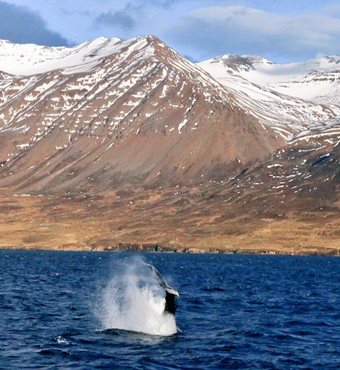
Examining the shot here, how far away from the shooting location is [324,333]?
61.8 meters

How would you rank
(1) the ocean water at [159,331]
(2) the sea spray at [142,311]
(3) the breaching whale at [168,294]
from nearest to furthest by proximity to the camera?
(1) the ocean water at [159,331] → (3) the breaching whale at [168,294] → (2) the sea spray at [142,311]

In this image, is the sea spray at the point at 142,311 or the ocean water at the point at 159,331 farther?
the sea spray at the point at 142,311

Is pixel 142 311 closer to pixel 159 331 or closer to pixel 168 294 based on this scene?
pixel 159 331

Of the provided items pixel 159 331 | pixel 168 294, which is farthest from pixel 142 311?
pixel 168 294

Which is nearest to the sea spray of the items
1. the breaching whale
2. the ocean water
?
the ocean water

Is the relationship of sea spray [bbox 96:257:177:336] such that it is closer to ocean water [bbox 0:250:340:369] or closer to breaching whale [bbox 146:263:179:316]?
ocean water [bbox 0:250:340:369]

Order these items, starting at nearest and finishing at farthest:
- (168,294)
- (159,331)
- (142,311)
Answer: (168,294) < (159,331) < (142,311)

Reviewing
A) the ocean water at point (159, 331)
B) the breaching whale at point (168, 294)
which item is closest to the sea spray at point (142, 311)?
the ocean water at point (159, 331)

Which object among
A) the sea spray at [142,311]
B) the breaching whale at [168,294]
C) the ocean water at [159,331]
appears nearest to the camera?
the ocean water at [159,331]

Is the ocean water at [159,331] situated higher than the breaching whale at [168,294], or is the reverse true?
the breaching whale at [168,294]

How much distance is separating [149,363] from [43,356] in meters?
6.43

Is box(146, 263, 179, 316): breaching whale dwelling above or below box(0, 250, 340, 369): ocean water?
above

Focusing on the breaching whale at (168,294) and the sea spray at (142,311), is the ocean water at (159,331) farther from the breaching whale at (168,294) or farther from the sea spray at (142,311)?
the breaching whale at (168,294)

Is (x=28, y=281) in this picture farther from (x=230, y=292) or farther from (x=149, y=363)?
(x=149, y=363)
